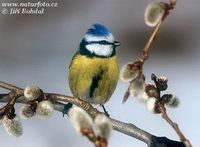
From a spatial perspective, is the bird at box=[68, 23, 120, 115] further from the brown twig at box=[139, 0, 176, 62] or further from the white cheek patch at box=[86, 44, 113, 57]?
the brown twig at box=[139, 0, 176, 62]

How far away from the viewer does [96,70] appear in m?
0.98

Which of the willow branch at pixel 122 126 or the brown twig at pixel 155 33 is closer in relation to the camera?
the brown twig at pixel 155 33

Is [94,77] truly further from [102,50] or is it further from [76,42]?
[76,42]

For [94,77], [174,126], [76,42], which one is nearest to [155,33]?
[174,126]

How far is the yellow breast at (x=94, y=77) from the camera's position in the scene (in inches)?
38.4

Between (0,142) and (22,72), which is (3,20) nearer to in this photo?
(22,72)

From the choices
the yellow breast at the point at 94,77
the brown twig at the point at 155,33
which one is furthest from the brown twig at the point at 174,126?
the yellow breast at the point at 94,77

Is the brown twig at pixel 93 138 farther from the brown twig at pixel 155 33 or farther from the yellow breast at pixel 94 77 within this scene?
the yellow breast at pixel 94 77

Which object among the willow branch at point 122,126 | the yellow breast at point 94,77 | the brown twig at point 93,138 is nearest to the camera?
Result: the brown twig at point 93,138

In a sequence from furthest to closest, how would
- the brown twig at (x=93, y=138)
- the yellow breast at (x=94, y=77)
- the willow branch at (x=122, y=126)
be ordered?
the yellow breast at (x=94, y=77)
the willow branch at (x=122, y=126)
the brown twig at (x=93, y=138)

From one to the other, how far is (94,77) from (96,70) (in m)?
0.01

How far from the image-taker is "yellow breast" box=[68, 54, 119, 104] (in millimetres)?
974

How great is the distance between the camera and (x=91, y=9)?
5.61 ft

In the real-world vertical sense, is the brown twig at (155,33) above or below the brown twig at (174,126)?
above
